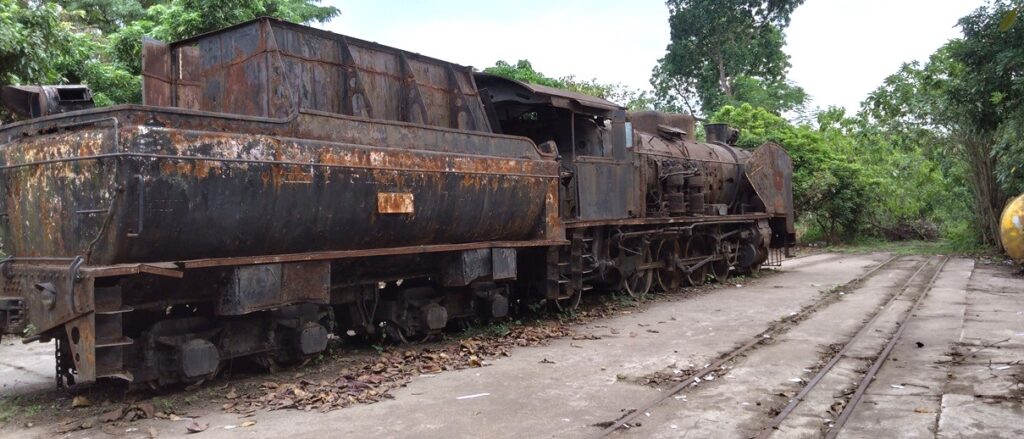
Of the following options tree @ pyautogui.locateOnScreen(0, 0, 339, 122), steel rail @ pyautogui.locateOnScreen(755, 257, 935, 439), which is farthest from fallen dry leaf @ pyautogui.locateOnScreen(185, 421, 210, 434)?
tree @ pyautogui.locateOnScreen(0, 0, 339, 122)

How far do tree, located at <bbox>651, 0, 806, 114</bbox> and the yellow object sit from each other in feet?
67.6

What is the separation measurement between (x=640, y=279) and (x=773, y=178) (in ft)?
18.9

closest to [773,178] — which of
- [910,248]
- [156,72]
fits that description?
[910,248]

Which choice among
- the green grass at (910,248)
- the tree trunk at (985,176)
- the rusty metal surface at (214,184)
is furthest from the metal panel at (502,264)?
the tree trunk at (985,176)

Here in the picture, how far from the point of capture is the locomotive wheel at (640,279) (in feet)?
37.5

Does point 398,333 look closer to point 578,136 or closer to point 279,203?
point 279,203

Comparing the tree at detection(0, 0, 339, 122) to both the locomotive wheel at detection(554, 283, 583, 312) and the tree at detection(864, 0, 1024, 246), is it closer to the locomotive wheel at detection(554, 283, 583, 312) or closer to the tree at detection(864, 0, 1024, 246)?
the locomotive wheel at detection(554, 283, 583, 312)

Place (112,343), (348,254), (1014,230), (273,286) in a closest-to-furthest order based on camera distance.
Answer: (112,343) < (273,286) < (348,254) < (1014,230)

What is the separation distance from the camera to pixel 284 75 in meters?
6.35

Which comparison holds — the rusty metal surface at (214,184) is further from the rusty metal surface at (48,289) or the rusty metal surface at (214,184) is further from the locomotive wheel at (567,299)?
the locomotive wheel at (567,299)

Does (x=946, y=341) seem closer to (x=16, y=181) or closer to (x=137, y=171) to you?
(x=137, y=171)

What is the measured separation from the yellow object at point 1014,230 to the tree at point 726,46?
67.6 ft

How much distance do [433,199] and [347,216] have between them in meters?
1.06

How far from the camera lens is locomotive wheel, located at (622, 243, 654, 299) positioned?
1143 cm
